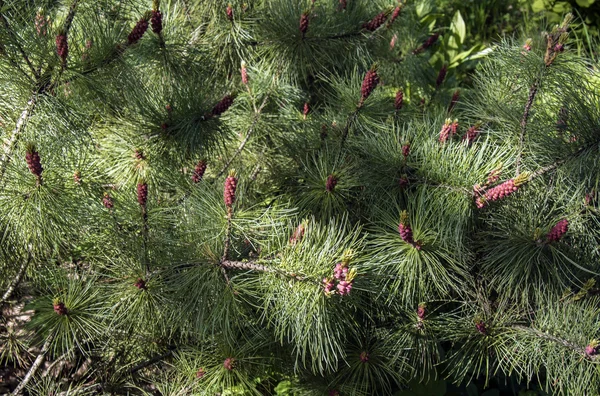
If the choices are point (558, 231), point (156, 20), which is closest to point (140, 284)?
point (156, 20)

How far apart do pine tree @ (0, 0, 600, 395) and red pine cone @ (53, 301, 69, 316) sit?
2 cm

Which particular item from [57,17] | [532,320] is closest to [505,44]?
[532,320]

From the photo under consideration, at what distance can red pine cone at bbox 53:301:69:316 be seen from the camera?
1.68m

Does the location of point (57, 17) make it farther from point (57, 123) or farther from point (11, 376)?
point (11, 376)

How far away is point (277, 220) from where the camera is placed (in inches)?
74.1

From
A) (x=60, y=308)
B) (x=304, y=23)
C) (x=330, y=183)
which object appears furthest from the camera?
(x=304, y=23)

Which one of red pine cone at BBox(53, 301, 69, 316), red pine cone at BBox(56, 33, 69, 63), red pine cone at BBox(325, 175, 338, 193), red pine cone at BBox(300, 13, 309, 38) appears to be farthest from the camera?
red pine cone at BBox(300, 13, 309, 38)

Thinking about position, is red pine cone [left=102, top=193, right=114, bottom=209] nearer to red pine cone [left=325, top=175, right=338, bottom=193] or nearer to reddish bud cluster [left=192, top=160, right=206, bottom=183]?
reddish bud cluster [left=192, top=160, right=206, bottom=183]

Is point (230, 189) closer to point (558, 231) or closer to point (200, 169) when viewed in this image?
point (200, 169)

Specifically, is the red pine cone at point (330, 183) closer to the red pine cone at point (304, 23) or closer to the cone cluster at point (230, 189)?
the cone cluster at point (230, 189)

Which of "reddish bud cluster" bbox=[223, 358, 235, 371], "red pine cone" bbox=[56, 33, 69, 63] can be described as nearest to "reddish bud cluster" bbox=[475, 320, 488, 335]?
"reddish bud cluster" bbox=[223, 358, 235, 371]

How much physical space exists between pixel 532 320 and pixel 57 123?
136cm

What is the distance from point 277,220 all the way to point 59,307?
0.61m

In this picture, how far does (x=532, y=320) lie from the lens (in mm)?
1842
